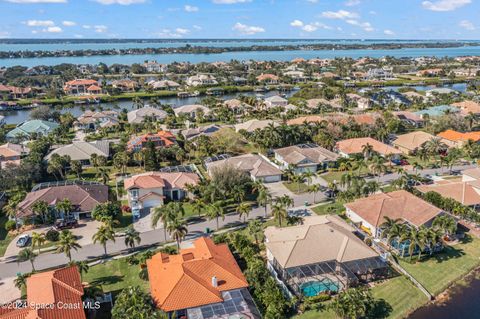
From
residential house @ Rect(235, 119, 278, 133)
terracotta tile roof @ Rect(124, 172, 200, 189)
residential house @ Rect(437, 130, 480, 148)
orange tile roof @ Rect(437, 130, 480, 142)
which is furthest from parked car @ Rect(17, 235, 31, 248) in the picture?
orange tile roof @ Rect(437, 130, 480, 142)

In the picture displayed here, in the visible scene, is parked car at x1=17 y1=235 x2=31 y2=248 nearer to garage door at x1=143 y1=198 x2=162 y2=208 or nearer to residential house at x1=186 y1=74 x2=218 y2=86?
garage door at x1=143 y1=198 x2=162 y2=208

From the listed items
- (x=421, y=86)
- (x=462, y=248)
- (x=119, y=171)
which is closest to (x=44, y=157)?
(x=119, y=171)

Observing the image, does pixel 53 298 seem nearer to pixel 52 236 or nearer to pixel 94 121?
pixel 52 236

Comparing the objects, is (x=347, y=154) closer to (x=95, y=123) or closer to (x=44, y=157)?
(x=44, y=157)

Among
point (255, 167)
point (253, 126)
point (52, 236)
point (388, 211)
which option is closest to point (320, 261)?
point (388, 211)

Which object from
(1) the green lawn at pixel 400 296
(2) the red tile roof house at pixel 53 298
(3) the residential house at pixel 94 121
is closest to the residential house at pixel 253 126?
(3) the residential house at pixel 94 121
